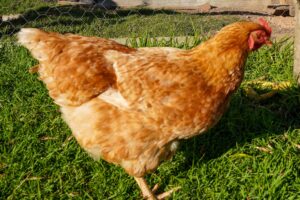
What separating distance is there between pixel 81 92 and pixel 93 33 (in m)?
2.86

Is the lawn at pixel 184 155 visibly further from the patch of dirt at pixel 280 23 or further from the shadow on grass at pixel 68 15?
the shadow on grass at pixel 68 15

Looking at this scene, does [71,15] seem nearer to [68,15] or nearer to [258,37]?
[68,15]

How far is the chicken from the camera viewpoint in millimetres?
2016

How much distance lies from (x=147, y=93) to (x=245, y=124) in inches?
36.2

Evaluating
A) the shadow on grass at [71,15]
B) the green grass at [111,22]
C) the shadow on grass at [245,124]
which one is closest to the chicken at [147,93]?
the shadow on grass at [245,124]

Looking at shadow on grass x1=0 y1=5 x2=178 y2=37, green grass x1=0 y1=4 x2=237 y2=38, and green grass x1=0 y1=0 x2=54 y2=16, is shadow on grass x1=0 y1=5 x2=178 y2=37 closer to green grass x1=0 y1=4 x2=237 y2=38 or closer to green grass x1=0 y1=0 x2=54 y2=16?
green grass x1=0 y1=4 x2=237 y2=38

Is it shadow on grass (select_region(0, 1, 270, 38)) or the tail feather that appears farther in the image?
shadow on grass (select_region(0, 1, 270, 38))

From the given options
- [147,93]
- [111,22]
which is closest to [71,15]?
[111,22]

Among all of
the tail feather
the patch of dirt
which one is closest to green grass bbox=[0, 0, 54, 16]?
the patch of dirt

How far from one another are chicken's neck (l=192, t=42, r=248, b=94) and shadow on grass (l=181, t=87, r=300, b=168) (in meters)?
0.55

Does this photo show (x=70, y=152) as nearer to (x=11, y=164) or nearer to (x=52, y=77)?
(x=11, y=164)

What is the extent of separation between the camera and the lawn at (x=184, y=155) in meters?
2.24

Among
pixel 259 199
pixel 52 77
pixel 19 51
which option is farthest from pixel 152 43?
pixel 259 199

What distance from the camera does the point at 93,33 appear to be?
16.0 ft
